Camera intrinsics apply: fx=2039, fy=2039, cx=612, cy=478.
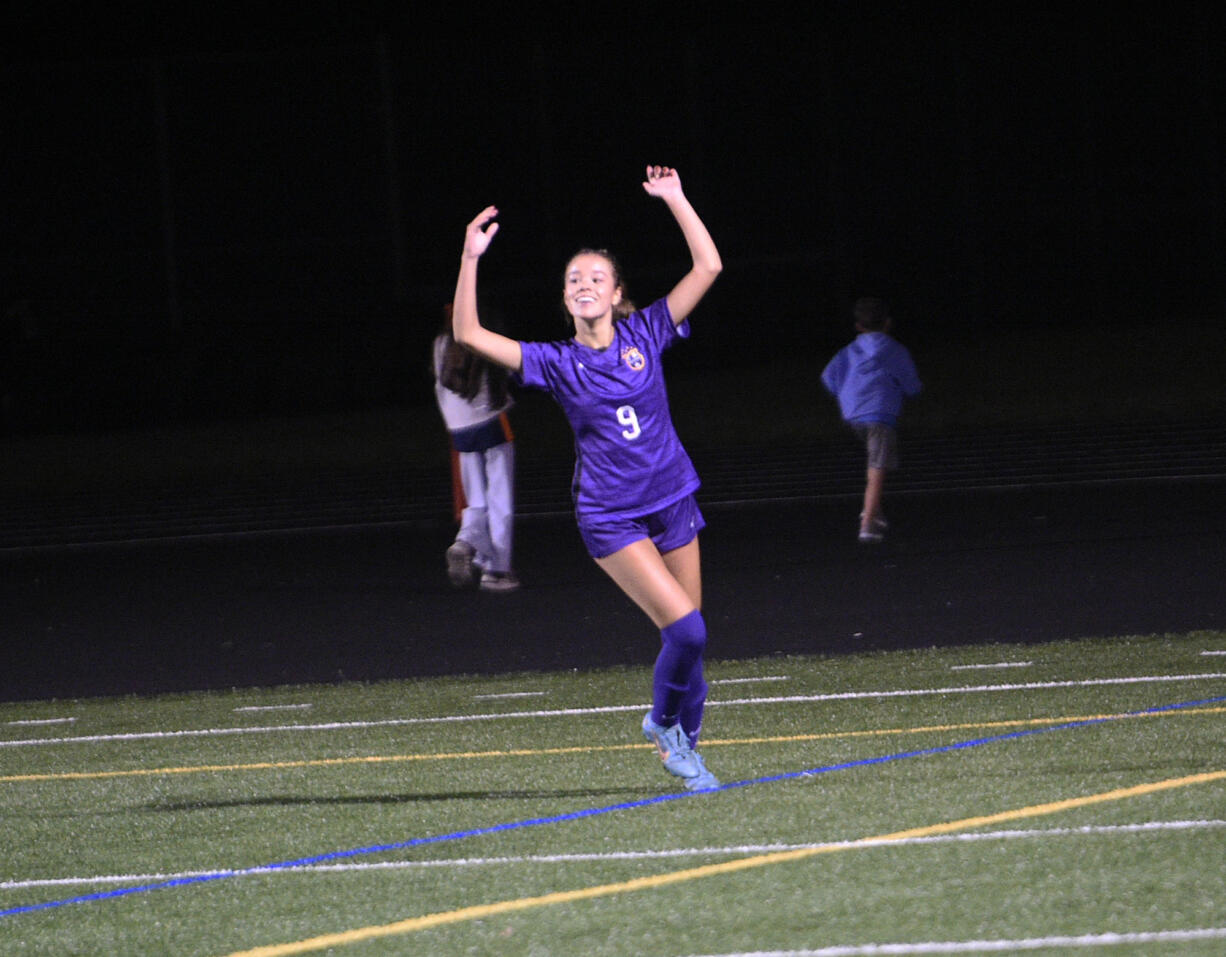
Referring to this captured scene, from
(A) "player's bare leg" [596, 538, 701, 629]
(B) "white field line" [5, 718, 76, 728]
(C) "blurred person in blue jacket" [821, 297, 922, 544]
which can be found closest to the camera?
(A) "player's bare leg" [596, 538, 701, 629]

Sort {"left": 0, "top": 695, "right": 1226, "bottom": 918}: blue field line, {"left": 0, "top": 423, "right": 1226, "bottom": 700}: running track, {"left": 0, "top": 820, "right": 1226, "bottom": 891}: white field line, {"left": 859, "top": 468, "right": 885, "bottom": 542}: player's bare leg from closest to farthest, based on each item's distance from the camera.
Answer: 1. {"left": 0, "top": 820, "right": 1226, "bottom": 891}: white field line
2. {"left": 0, "top": 695, "right": 1226, "bottom": 918}: blue field line
3. {"left": 0, "top": 423, "right": 1226, "bottom": 700}: running track
4. {"left": 859, "top": 468, "right": 885, "bottom": 542}: player's bare leg

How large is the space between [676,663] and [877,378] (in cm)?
955

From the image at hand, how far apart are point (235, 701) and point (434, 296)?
23.6 metres

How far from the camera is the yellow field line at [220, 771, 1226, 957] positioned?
4727 millimetres

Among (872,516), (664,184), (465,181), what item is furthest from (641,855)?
(465,181)

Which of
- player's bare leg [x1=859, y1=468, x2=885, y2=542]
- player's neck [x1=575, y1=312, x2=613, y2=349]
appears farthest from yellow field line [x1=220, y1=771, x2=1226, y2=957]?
player's bare leg [x1=859, y1=468, x2=885, y2=542]

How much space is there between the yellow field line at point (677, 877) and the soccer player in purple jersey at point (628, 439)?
118cm

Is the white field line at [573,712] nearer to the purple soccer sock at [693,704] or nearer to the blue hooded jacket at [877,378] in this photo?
the purple soccer sock at [693,704]

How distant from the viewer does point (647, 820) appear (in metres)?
6.09

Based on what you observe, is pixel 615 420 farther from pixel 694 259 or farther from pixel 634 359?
pixel 694 259

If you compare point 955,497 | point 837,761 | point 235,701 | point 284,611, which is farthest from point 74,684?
point 955,497

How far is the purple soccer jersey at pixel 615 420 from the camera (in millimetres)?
6477

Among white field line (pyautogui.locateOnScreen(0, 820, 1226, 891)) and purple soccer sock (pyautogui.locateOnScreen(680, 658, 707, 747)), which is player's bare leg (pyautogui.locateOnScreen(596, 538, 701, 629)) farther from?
white field line (pyautogui.locateOnScreen(0, 820, 1226, 891))

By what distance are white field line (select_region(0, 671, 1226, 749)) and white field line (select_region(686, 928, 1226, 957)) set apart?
15.1 ft
